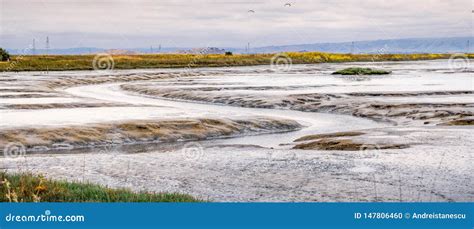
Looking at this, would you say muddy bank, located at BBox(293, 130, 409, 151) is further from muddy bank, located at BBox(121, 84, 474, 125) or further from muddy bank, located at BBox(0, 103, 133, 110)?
muddy bank, located at BBox(0, 103, 133, 110)

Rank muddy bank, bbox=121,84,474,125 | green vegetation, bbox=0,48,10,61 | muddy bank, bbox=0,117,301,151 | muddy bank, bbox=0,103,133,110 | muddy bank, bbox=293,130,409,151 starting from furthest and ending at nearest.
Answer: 1. green vegetation, bbox=0,48,10,61
2. muddy bank, bbox=0,103,133,110
3. muddy bank, bbox=121,84,474,125
4. muddy bank, bbox=0,117,301,151
5. muddy bank, bbox=293,130,409,151

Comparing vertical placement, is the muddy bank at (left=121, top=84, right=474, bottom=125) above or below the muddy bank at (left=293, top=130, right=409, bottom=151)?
below

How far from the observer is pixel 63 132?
85.6ft

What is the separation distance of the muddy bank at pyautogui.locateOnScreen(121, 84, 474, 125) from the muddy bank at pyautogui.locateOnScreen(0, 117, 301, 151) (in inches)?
237

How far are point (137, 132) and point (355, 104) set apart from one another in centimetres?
1650

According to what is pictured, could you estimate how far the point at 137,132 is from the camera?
2748 centimetres

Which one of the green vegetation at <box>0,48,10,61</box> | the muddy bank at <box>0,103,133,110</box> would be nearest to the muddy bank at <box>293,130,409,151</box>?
the muddy bank at <box>0,103,133,110</box>

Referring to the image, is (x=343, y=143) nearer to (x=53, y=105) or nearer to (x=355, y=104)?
(x=355, y=104)

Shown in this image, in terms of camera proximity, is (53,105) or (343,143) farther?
(53,105)

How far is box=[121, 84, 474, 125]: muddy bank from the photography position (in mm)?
34156

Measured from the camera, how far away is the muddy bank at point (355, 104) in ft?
112

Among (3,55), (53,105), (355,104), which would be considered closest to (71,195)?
(53,105)

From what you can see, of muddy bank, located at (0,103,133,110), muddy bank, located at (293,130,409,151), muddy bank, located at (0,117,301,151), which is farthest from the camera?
muddy bank, located at (0,103,133,110)

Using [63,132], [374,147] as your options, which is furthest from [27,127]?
[374,147]
